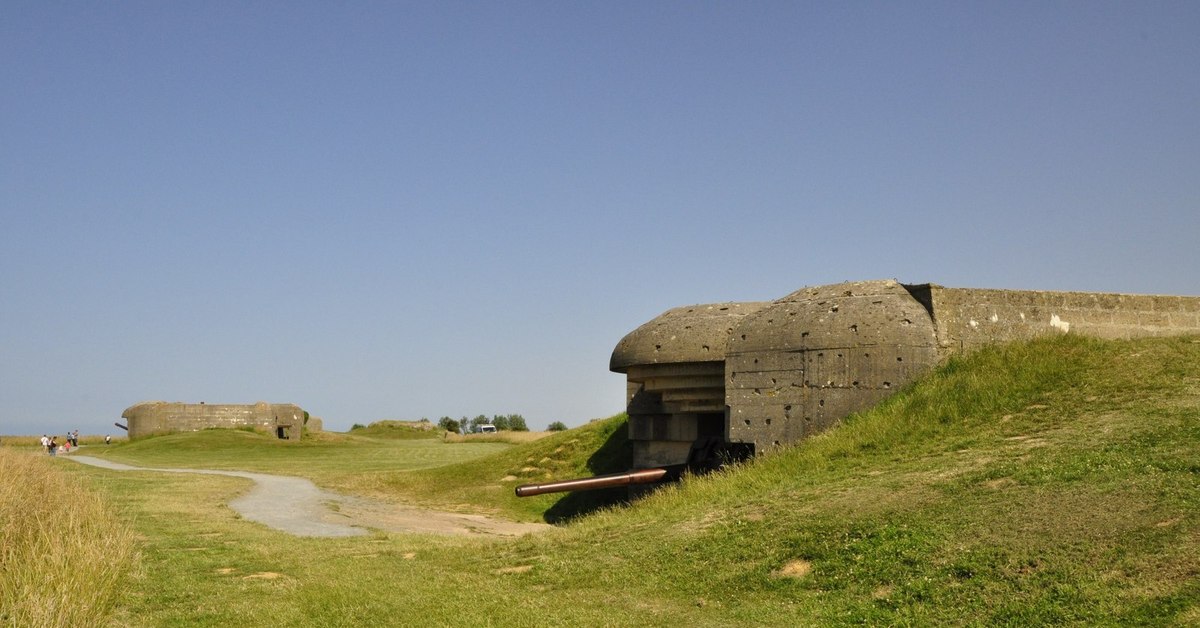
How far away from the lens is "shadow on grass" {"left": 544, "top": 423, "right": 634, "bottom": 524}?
18.3 metres

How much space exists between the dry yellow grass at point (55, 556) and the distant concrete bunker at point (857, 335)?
802 centimetres

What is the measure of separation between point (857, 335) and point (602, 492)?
7334mm

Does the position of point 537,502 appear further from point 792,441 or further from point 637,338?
point 792,441

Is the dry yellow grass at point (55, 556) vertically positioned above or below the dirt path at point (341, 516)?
above

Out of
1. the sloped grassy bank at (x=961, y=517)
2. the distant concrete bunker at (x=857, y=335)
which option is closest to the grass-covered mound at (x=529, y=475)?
the distant concrete bunker at (x=857, y=335)

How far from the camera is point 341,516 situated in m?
16.2

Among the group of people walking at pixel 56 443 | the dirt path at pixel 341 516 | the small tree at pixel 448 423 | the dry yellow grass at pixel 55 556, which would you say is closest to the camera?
the dry yellow grass at pixel 55 556

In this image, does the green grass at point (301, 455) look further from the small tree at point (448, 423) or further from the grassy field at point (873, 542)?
the small tree at point (448, 423)

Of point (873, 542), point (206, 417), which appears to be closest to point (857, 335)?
point (873, 542)

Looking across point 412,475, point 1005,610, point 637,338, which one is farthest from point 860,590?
point 412,475

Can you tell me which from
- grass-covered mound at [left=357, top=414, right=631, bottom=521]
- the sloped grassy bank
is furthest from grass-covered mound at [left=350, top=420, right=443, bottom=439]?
the sloped grassy bank

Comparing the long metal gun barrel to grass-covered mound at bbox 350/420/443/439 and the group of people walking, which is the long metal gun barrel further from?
grass-covered mound at bbox 350/420/443/439

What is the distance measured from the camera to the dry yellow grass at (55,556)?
22.9ft

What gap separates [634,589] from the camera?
8.47 m
